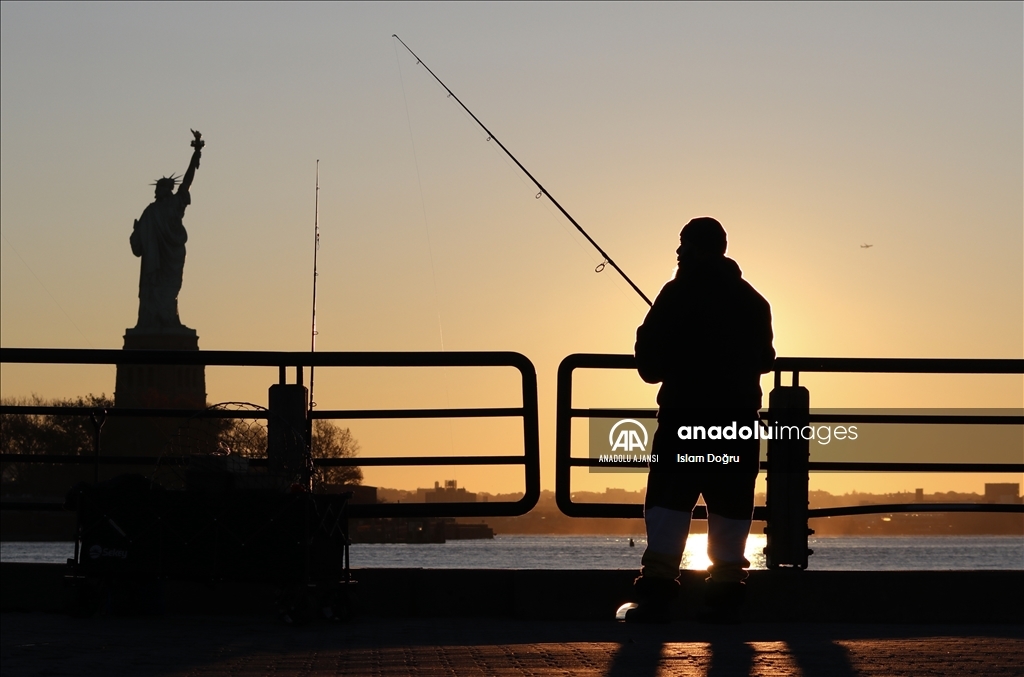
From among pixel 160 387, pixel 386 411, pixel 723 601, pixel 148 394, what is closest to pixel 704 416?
pixel 723 601

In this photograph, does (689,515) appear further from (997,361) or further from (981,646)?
(997,361)

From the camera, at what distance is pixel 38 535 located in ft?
310

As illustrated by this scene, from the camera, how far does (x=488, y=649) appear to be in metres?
6.40

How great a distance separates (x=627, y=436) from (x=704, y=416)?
253 centimetres

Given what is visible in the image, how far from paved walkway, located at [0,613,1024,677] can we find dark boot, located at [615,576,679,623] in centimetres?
7

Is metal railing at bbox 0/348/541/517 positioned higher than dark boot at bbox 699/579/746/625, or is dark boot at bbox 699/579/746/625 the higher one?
metal railing at bbox 0/348/541/517

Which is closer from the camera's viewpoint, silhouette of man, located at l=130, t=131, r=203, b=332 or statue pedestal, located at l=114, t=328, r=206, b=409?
silhouette of man, located at l=130, t=131, r=203, b=332

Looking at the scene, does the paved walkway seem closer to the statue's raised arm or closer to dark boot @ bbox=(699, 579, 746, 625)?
dark boot @ bbox=(699, 579, 746, 625)

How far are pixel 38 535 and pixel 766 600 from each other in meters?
91.9

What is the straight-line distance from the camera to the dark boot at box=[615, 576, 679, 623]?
681 centimetres

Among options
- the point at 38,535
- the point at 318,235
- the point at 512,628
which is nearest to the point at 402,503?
the point at 512,628

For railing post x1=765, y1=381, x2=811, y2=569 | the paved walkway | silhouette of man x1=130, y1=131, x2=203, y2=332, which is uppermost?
silhouette of man x1=130, y1=131, x2=203, y2=332

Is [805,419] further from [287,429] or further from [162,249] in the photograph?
[162,249]

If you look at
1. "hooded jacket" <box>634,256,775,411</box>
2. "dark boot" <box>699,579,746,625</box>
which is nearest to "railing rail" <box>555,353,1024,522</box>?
"dark boot" <box>699,579,746,625</box>
